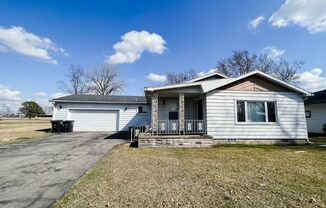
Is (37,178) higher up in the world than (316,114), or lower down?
lower down

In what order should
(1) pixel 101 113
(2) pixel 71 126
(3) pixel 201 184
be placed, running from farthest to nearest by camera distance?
(1) pixel 101 113, (2) pixel 71 126, (3) pixel 201 184

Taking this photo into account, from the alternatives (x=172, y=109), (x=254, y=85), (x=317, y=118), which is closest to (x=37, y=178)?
(x=172, y=109)

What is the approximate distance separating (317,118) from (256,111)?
36.4ft

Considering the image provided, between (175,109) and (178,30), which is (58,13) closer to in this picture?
(178,30)

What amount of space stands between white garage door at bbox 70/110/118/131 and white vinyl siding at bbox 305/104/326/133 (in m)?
19.2

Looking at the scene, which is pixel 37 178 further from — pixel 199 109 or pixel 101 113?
pixel 101 113

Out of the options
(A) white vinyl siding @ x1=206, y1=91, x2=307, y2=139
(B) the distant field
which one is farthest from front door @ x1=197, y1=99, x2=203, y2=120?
(B) the distant field

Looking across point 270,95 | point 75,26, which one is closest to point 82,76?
point 75,26

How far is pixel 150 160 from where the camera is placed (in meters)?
6.51

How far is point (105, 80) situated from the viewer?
1602 inches

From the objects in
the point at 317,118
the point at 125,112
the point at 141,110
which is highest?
the point at 141,110

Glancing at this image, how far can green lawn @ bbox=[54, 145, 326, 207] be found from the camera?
3240 millimetres

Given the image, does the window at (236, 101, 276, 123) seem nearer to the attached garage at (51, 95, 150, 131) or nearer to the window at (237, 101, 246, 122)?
the window at (237, 101, 246, 122)

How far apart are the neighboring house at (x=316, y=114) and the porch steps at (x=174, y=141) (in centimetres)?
1377
